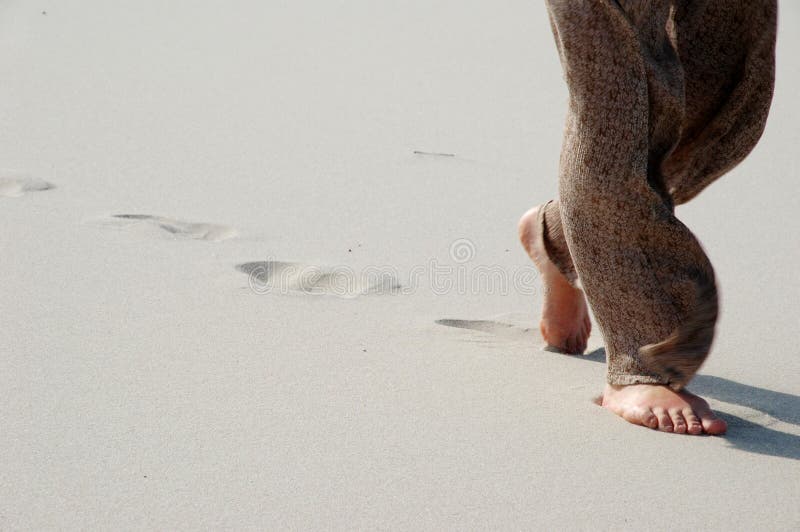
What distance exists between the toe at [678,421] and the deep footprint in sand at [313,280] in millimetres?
878

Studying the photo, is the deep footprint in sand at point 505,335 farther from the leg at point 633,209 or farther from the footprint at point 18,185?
the footprint at point 18,185

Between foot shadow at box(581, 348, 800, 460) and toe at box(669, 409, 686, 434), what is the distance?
74 mm

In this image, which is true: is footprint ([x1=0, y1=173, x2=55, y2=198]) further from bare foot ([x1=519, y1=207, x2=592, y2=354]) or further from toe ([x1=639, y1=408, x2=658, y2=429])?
toe ([x1=639, y1=408, x2=658, y2=429])

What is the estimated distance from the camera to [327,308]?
2.45 meters

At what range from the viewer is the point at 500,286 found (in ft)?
8.89

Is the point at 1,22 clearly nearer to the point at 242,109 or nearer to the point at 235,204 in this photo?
the point at 242,109

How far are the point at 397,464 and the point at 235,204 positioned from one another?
1547 mm

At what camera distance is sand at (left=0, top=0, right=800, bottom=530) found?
163 centimetres

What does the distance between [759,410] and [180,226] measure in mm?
1557

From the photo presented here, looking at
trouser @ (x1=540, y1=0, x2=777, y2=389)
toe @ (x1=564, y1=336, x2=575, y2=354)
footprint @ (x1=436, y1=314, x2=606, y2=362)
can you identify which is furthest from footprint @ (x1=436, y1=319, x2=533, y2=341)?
trouser @ (x1=540, y1=0, x2=777, y2=389)

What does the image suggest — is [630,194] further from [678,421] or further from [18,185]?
[18,185]

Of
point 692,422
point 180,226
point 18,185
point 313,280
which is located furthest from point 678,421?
point 18,185

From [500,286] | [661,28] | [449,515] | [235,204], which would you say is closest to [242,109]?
[235,204]

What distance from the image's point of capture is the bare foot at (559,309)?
2.31 metres
